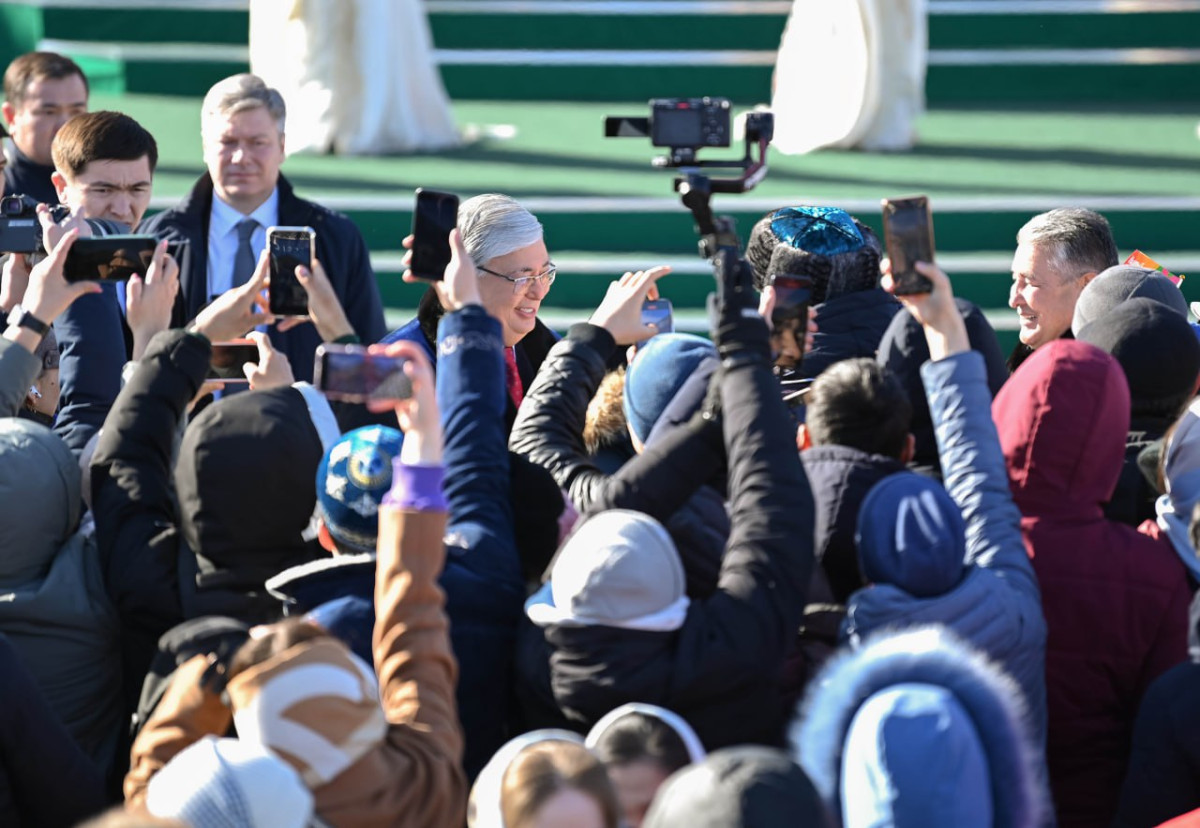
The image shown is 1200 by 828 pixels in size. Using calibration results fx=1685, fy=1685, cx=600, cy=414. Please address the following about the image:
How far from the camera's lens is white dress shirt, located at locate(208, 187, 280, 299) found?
15.1 feet

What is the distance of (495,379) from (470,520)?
0.80ft

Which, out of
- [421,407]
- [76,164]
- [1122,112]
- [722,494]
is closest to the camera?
[421,407]

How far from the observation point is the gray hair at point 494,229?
12.1ft

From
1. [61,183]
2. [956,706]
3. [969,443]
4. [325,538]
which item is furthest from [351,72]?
[956,706]

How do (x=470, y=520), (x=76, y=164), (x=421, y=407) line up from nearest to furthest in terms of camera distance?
(x=421, y=407) < (x=470, y=520) < (x=76, y=164)

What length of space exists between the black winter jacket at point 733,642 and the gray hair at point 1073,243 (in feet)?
5.70

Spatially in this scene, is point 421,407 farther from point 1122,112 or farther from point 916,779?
point 1122,112

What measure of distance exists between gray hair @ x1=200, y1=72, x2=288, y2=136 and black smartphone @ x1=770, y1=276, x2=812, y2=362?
2014 millimetres

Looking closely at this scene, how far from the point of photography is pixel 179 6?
9.48 metres

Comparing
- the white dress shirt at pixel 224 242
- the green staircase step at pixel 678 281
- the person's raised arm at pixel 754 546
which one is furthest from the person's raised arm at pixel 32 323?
the green staircase step at pixel 678 281

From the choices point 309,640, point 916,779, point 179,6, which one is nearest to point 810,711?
point 916,779

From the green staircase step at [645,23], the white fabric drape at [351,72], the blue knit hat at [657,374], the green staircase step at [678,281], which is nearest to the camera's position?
the blue knit hat at [657,374]

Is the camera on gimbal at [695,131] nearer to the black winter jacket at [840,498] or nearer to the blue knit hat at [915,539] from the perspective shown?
the black winter jacket at [840,498]

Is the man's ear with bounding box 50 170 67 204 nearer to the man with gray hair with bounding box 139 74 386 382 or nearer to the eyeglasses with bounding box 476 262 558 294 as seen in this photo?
the man with gray hair with bounding box 139 74 386 382
